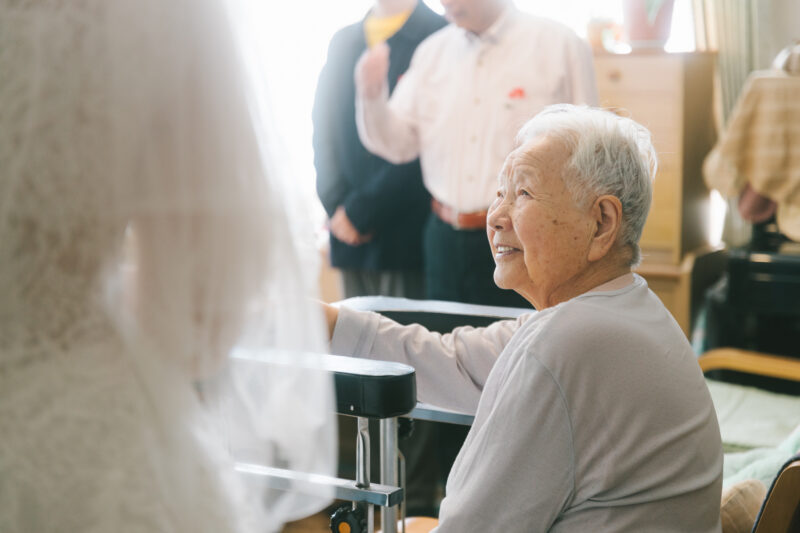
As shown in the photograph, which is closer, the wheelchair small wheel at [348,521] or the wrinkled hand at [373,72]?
the wheelchair small wheel at [348,521]

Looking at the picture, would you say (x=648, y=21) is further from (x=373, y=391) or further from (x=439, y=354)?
(x=373, y=391)

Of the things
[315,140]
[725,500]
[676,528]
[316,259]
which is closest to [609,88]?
[315,140]

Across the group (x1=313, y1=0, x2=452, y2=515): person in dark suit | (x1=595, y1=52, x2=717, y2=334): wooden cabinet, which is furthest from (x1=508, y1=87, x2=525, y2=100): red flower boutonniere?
(x1=595, y1=52, x2=717, y2=334): wooden cabinet

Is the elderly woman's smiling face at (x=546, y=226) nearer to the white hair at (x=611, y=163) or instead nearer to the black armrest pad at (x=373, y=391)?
the white hair at (x=611, y=163)

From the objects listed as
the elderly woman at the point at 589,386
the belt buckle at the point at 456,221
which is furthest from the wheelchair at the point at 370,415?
the belt buckle at the point at 456,221

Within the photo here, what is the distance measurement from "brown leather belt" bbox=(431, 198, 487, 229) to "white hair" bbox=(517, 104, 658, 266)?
1434 millimetres

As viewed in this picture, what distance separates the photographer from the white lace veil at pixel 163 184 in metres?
0.61

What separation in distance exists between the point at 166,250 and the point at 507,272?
79cm

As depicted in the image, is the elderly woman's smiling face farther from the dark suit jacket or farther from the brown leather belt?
the dark suit jacket

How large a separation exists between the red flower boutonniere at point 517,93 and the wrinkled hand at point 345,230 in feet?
2.53

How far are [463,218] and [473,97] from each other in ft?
1.21

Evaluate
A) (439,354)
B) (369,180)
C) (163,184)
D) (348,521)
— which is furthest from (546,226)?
(369,180)

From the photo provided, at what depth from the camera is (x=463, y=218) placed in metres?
2.75

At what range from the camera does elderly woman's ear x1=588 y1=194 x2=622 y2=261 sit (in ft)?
4.04
